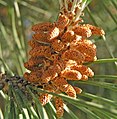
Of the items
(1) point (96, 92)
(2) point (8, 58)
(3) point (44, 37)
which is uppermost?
(2) point (8, 58)

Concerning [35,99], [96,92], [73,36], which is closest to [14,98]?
[35,99]

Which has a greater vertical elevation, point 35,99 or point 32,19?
point 32,19

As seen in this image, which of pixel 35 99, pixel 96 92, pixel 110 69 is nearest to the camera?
pixel 35 99

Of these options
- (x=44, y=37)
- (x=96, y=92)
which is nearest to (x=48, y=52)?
(x=44, y=37)

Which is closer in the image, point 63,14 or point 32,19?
point 63,14

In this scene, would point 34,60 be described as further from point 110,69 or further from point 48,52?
point 110,69

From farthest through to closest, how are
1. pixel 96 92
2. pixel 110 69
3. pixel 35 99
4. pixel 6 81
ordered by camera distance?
pixel 110 69 → pixel 96 92 → pixel 6 81 → pixel 35 99

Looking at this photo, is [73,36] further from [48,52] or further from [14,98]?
[14,98]
